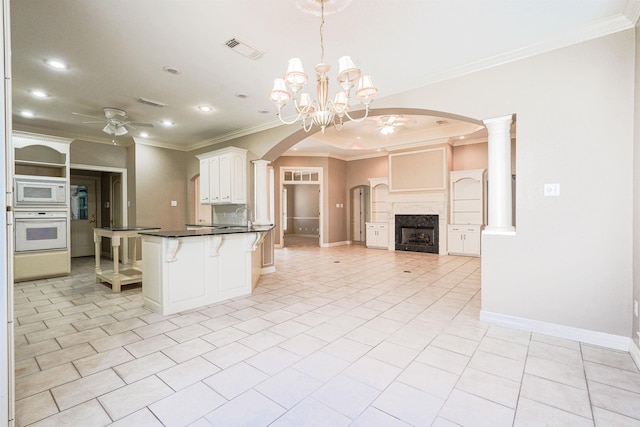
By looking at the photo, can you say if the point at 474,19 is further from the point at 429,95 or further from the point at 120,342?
the point at 120,342

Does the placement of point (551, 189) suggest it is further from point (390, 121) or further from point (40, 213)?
point (40, 213)

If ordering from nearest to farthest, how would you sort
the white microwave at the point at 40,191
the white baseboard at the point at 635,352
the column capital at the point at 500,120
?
1. the white baseboard at the point at 635,352
2. the column capital at the point at 500,120
3. the white microwave at the point at 40,191

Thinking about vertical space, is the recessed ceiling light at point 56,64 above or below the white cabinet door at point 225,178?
above

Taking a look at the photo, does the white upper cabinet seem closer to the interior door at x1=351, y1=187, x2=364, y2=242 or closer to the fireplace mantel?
the fireplace mantel

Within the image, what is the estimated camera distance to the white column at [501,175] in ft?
10.3

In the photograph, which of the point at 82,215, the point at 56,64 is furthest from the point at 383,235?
the point at 82,215

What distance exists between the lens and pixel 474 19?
8.36 feet

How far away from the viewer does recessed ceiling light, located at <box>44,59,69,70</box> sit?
326 cm

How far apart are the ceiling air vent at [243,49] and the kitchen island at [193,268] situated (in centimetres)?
205

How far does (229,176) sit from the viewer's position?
5.66m

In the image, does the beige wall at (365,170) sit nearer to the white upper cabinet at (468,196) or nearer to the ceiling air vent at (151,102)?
the white upper cabinet at (468,196)

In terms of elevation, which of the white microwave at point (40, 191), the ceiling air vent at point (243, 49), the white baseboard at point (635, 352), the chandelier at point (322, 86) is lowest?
the white baseboard at point (635, 352)

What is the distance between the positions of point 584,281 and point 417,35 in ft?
8.97

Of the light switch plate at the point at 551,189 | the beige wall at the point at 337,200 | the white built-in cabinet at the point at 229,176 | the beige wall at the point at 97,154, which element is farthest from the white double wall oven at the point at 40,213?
the light switch plate at the point at 551,189
